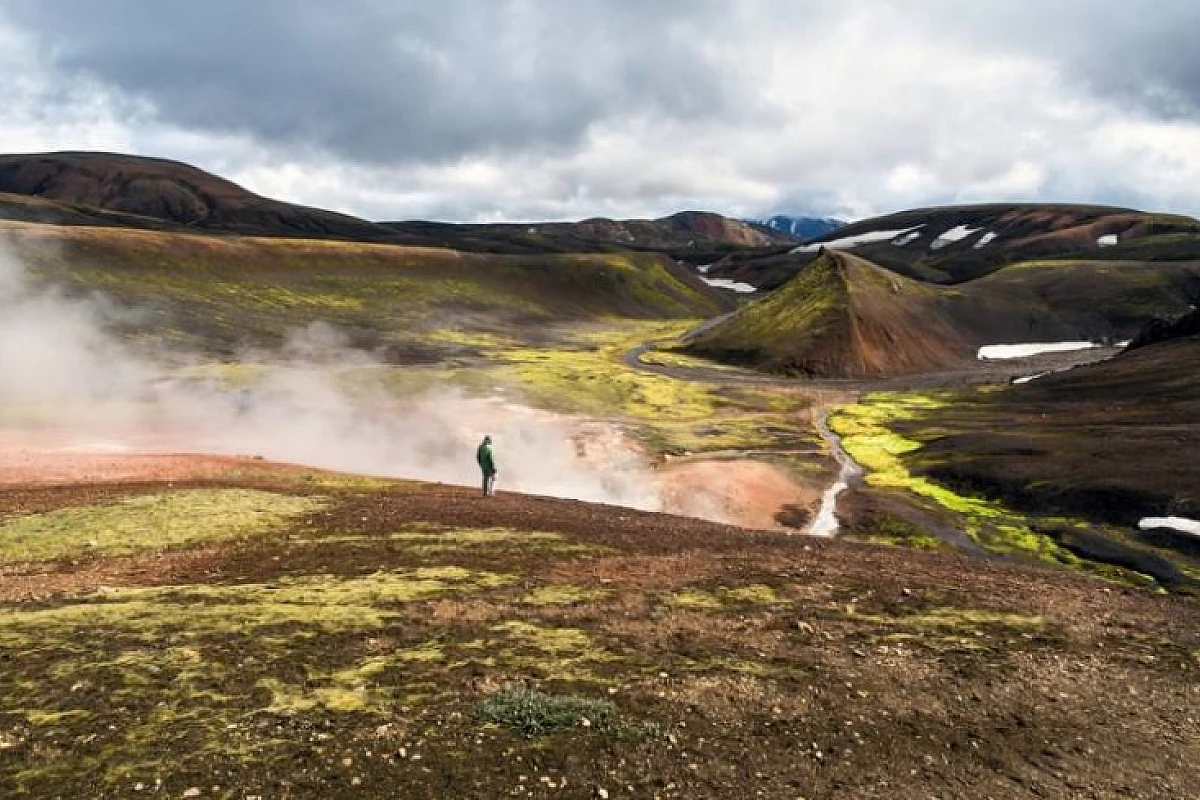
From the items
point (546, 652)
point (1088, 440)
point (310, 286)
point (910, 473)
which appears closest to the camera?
point (546, 652)

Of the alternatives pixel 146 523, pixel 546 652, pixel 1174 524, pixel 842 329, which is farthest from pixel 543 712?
pixel 842 329

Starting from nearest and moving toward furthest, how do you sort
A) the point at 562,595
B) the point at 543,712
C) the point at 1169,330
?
the point at 543,712 → the point at 562,595 → the point at 1169,330

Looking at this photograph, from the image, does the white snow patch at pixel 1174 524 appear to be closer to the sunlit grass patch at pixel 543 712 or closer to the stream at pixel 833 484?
the stream at pixel 833 484

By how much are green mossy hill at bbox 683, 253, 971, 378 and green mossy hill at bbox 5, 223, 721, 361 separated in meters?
37.9

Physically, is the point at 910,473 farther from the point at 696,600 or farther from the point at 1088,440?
the point at 696,600

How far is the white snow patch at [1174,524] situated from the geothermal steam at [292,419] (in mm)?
25573

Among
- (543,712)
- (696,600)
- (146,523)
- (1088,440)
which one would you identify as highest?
(543,712)

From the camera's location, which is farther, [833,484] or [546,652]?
[833,484]

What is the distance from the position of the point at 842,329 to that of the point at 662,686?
11562 cm

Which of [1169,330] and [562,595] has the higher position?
[1169,330]

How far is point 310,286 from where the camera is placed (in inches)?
5763

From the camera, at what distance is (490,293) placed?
17088 cm

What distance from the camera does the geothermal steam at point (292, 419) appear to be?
50.7 meters

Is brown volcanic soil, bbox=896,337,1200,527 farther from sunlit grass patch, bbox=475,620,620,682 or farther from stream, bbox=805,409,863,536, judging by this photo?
sunlit grass patch, bbox=475,620,620,682
